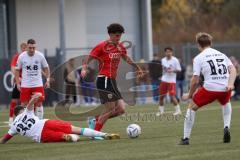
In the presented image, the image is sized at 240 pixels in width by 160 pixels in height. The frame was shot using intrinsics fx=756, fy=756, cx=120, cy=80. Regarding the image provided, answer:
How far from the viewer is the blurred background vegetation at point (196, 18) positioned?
208 ft

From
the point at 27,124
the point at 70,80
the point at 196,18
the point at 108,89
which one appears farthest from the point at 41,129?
the point at 196,18

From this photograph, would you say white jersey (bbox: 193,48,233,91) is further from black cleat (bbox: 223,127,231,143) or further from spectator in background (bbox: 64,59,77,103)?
spectator in background (bbox: 64,59,77,103)

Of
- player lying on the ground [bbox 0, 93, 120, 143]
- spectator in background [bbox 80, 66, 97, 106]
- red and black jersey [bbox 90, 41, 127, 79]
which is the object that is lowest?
spectator in background [bbox 80, 66, 97, 106]

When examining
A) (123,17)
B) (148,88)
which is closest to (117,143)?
(148,88)

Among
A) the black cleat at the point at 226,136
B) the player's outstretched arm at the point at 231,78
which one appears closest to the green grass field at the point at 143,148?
the black cleat at the point at 226,136

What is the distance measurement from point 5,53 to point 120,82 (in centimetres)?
973

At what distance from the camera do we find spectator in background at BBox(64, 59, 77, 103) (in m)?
31.6

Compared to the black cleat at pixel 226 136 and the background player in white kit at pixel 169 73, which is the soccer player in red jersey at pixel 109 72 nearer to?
the black cleat at pixel 226 136

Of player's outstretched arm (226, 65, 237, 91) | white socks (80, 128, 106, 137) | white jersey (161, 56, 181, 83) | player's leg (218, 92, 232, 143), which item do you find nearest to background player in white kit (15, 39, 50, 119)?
white socks (80, 128, 106, 137)

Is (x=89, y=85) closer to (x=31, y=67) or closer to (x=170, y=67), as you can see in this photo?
(x=170, y=67)

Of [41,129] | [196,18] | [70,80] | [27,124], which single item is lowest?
[70,80]

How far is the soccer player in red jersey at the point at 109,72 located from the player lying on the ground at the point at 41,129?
887mm

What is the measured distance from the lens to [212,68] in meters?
13.0

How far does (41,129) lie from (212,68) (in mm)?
3425
